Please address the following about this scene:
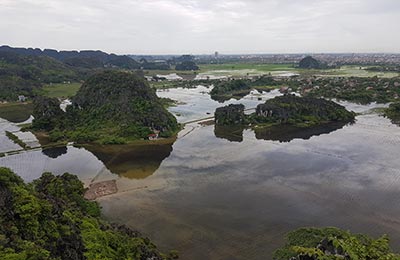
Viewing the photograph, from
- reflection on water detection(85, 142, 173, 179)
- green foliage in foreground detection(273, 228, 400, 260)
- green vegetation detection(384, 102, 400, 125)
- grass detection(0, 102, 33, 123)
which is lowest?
grass detection(0, 102, 33, 123)

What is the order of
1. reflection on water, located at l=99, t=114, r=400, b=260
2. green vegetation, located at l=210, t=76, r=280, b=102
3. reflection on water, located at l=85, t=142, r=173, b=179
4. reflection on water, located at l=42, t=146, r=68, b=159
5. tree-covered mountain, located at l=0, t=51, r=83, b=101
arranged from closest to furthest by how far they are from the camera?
reflection on water, located at l=99, t=114, r=400, b=260
reflection on water, located at l=85, t=142, r=173, b=179
reflection on water, located at l=42, t=146, r=68, b=159
tree-covered mountain, located at l=0, t=51, r=83, b=101
green vegetation, located at l=210, t=76, r=280, b=102

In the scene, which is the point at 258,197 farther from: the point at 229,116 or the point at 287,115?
the point at 287,115

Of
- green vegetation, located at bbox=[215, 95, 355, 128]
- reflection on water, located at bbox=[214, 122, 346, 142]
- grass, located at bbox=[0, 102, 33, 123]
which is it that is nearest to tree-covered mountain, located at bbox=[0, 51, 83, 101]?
grass, located at bbox=[0, 102, 33, 123]

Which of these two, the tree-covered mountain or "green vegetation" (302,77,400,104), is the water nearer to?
"green vegetation" (302,77,400,104)

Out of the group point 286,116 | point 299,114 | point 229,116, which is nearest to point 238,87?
point 299,114

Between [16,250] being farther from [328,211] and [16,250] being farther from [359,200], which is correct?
[359,200]

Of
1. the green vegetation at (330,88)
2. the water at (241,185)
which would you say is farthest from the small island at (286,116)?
the green vegetation at (330,88)

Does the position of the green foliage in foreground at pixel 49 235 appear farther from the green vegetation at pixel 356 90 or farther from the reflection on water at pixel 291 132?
the green vegetation at pixel 356 90

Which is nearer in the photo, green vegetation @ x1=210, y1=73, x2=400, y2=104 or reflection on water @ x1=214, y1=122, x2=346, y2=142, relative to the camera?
reflection on water @ x1=214, y1=122, x2=346, y2=142
